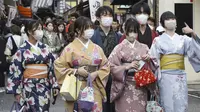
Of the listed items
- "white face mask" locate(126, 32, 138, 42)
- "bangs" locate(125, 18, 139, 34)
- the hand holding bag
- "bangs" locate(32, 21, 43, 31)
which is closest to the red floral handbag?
the hand holding bag

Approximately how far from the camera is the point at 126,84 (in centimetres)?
603

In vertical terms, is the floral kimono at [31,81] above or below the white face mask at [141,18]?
below

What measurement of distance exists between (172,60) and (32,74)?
6.02 ft

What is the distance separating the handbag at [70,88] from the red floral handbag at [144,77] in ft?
2.56

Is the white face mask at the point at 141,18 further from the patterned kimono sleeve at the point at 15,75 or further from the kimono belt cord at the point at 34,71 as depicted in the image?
the patterned kimono sleeve at the point at 15,75

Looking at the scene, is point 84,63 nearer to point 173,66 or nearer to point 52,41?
point 173,66

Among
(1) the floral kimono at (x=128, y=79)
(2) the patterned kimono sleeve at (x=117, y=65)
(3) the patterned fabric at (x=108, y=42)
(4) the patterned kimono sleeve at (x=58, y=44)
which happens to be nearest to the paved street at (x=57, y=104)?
(4) the patterned kimono sleeve at (x=58, y=44)

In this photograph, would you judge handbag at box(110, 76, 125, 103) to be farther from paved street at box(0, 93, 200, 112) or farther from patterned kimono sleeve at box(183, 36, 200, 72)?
paved street at box(0, 93, 200, 112)

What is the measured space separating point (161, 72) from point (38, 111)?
171 centimetres

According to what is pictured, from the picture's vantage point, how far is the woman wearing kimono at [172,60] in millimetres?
5988

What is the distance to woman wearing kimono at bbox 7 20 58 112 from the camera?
591 centimetres

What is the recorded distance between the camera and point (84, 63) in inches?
221

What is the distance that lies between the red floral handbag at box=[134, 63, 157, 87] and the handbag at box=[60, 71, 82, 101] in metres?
0.78

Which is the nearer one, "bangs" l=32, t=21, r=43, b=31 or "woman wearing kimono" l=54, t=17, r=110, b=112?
"woman wearing kimono" l=54, t=17, r=110, b=112
